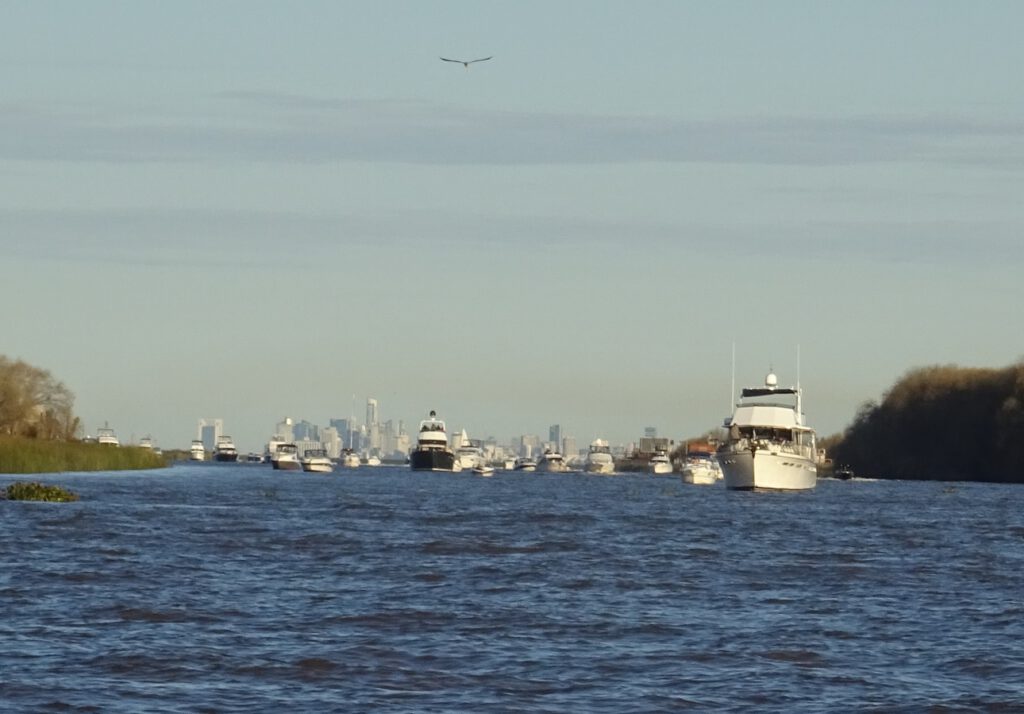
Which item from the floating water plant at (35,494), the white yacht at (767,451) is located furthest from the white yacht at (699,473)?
the floating water plant at (35,494)

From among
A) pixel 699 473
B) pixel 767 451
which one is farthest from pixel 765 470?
pixel 699 473

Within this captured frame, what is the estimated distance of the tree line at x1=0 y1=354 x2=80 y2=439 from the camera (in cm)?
16050

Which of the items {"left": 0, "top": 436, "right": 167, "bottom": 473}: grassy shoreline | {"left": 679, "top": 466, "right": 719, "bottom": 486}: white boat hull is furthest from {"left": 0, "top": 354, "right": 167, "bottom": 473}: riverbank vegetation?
{"left": 679, "top": 466, "right": 719, "bottom": 486}: white boat hull

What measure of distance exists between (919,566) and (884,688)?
25.1 m

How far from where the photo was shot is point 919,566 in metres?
54.0

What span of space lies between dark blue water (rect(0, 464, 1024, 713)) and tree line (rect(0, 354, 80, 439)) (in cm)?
9215

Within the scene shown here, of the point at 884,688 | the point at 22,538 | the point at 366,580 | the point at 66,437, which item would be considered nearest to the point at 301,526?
the point at 22,538

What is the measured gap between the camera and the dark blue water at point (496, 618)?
28625mm

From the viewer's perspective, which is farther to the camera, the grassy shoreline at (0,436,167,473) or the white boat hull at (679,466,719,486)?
the white boat hull at (679,466,719,486)

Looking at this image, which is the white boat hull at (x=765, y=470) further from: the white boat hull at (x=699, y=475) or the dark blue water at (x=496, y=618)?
the white boat hull at (x=699, y=475)

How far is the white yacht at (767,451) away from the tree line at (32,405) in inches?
2417

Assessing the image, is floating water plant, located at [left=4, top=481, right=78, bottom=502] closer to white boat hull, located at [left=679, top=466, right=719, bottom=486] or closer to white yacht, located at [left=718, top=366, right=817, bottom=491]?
white yacht, located at [left=718, top=366, right=817, bottom=491]

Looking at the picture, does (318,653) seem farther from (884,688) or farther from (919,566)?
(919,566)

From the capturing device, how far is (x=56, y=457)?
131375mm
